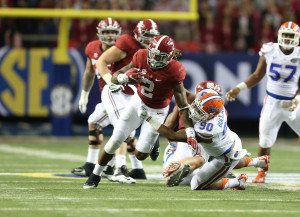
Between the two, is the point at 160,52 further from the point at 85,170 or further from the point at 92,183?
the point at 85,170

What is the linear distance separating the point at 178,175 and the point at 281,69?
1.80m

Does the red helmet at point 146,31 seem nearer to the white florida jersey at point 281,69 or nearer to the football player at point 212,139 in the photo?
the football player at point 212,139

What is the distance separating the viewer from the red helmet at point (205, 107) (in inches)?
305

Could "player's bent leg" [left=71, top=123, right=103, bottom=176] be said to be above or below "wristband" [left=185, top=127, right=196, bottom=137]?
below

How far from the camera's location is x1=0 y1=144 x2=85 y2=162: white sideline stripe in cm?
1175

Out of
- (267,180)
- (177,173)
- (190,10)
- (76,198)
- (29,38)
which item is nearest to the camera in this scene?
(76,198)

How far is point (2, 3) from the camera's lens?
45.8ft

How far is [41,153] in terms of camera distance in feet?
40.7

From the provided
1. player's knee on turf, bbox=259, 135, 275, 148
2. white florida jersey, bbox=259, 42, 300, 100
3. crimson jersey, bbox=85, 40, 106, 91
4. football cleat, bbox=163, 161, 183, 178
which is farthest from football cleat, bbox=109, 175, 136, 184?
white florida jersey, bbox=259, 42, 300, 100

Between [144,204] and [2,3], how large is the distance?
25.3 feet

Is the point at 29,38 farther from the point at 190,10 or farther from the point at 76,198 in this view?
the point at 76,198

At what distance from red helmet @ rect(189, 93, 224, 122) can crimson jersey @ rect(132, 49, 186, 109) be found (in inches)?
9.8

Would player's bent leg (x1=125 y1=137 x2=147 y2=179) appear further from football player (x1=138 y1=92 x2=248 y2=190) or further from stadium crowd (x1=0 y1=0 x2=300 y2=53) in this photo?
stadium crowd (x1=0 y1=0 x2=300 y2=53)

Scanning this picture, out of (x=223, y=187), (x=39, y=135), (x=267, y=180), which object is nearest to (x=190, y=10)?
(x=39, y=135)
